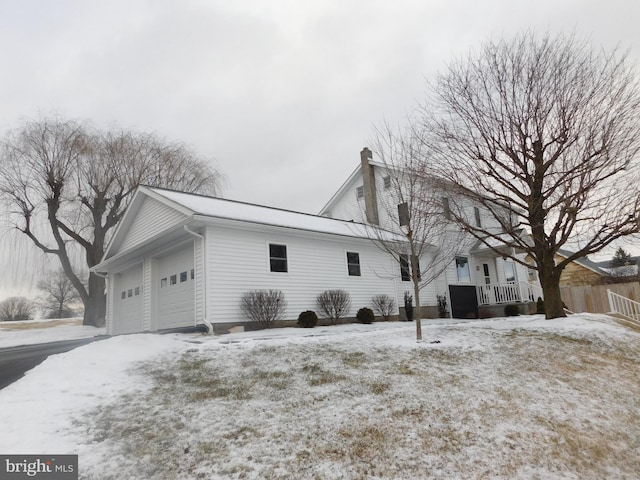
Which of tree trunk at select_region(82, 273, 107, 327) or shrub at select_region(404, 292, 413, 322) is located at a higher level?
tree trunk at select_region(82, 273, 107, 327)

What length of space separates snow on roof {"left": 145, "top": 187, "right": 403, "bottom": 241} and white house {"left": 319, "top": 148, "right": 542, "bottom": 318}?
145 inches

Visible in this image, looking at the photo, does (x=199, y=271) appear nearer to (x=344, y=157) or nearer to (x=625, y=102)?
(x=625, y=102)

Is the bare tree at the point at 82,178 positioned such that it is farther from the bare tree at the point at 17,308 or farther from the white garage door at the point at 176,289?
the bare tree at the point at 17,308

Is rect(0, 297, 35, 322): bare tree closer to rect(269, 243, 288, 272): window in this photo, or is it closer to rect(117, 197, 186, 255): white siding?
rect(117, 197, 186, 255): white siding

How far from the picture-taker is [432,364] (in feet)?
23.7

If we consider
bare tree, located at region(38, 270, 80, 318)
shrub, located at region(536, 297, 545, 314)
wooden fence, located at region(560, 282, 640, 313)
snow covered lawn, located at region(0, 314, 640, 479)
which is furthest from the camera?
bare tree, located at region(38, 270, 80, 318)

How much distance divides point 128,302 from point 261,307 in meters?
7.96

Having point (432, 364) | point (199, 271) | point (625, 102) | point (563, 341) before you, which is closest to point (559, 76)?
point (625, 102)

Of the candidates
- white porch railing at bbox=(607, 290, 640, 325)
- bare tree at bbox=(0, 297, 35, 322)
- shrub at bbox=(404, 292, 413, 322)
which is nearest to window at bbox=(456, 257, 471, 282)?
shrub at bbox=(404, 292, 413, 322)

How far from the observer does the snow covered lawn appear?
13.2 ft

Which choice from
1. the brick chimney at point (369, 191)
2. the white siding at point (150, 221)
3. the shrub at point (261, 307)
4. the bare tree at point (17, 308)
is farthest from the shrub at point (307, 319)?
the bare tree at point (17, 308)

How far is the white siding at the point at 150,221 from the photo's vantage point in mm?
13866

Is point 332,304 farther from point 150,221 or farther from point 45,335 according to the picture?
point 45,335

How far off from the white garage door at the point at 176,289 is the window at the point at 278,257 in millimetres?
2625
